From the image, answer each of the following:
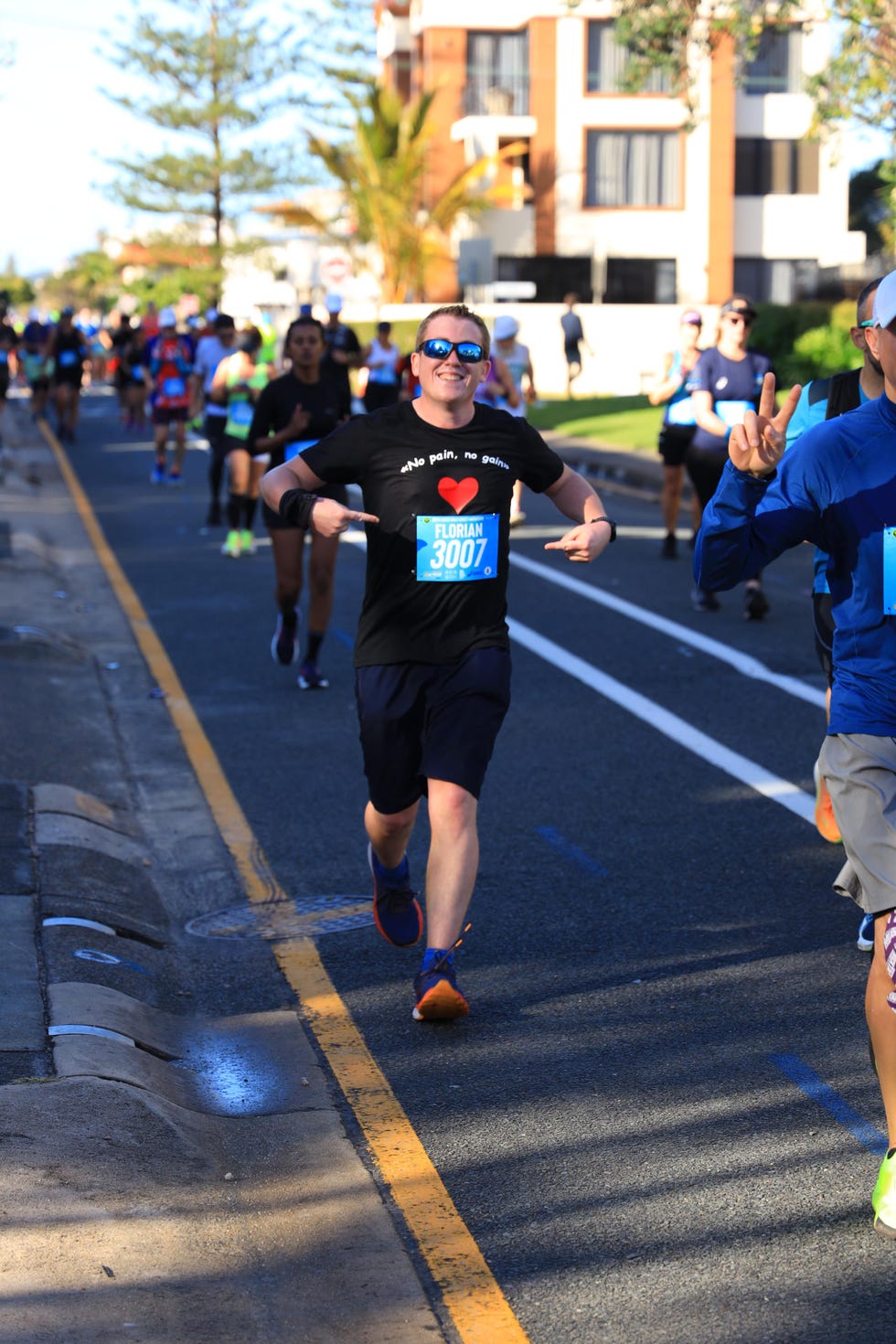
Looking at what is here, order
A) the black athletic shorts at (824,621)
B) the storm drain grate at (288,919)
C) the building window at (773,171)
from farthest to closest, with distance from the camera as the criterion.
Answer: the building window at (773,171) → the storm drain grate at (288,919) → the black athletic shorts at (824,621)

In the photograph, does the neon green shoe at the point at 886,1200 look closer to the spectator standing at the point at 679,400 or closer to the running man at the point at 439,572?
the running man at the point at 439,572

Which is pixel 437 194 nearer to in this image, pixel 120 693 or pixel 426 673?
pixel 120 693

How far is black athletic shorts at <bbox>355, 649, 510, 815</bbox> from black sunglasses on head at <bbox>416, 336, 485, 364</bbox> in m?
0.86

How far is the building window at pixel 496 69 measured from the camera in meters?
49.7

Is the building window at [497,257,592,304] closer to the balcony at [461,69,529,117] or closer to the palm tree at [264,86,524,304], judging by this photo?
the palm tree at [264,86,524,304]

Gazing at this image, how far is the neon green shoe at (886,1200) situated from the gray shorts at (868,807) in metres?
0.55

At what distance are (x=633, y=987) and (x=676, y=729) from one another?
3836 millimetres

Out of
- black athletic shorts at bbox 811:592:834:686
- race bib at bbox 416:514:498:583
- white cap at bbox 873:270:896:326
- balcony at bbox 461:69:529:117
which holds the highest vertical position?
balcony at bbox 461:69:529:117

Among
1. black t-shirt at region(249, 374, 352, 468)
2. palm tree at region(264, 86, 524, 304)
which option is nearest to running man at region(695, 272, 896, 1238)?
black t-shirt at region(249, 374, 352, 468)

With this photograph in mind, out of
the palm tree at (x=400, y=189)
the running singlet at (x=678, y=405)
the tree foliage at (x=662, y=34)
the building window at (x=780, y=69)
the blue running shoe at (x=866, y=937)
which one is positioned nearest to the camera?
the blue running shoe at (x=866, y=937)

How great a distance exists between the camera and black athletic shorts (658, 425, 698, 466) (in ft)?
49.6

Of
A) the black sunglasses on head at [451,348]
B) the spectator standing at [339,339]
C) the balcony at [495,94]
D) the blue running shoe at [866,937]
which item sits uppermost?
the balcony at [495,94]

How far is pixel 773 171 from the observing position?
4962 cm

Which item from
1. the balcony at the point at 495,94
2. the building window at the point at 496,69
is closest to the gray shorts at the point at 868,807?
the balcony at the point at 495,94
